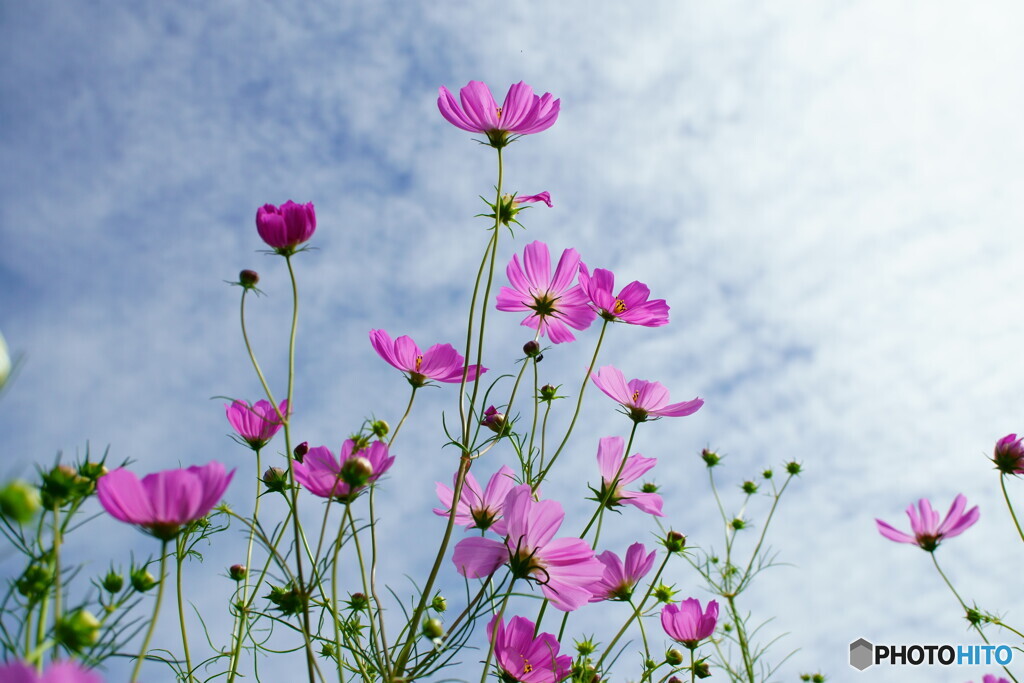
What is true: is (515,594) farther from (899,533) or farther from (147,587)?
(899,533)

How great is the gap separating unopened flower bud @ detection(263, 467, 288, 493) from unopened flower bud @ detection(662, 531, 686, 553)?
89cm

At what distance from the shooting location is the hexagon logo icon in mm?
1986

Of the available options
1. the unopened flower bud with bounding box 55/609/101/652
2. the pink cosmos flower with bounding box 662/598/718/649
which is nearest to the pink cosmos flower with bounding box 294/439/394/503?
the unopened flower bud with bounding box 55/609/101/652

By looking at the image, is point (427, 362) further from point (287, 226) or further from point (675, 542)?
point (675, 542)

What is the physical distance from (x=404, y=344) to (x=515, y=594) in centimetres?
38

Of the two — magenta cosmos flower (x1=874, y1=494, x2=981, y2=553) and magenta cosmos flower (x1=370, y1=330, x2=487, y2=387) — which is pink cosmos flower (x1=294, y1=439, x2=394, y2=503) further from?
magenta cosmos flower (x1=874, y1=494, x2=981, y2=553)

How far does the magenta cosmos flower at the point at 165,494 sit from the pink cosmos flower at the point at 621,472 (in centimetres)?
80

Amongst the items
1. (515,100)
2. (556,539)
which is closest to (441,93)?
(515,100)

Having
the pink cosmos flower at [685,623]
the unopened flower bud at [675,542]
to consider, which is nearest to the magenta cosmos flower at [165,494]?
the pink cosmos flower at [685,623]

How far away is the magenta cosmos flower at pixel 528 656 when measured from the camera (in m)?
0.98

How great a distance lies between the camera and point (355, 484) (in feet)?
2.36

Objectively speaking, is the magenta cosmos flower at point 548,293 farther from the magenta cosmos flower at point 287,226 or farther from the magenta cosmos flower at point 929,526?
the magenta cosmos flower at point 929,526

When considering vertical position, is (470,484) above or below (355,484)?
above

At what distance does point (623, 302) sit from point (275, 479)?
62 centimetres
